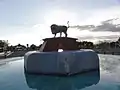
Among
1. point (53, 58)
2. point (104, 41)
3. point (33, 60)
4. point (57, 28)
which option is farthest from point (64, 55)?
point (104, 41)

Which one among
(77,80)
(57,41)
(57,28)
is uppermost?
(57,28)

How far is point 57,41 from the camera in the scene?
37.3 ft

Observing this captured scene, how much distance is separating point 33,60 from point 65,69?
2.05 metres

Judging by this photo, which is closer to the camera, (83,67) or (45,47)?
(83,67)

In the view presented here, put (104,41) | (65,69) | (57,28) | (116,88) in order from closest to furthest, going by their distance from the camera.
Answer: (116,88) → (65,69) → (57,28) → (104,41)

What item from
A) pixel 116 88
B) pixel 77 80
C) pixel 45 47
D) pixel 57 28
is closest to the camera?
pixel 116 88

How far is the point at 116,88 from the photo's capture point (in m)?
6.45

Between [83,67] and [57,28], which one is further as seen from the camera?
[57,28]

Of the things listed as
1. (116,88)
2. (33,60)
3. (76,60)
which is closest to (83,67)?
(76,60)

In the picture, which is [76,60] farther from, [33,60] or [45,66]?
[33,60]

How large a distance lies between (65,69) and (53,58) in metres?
0.89

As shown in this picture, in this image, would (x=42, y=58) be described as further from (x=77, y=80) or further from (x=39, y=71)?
(x=77, y=80)

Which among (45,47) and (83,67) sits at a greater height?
(45,47)

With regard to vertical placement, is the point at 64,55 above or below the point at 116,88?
above
